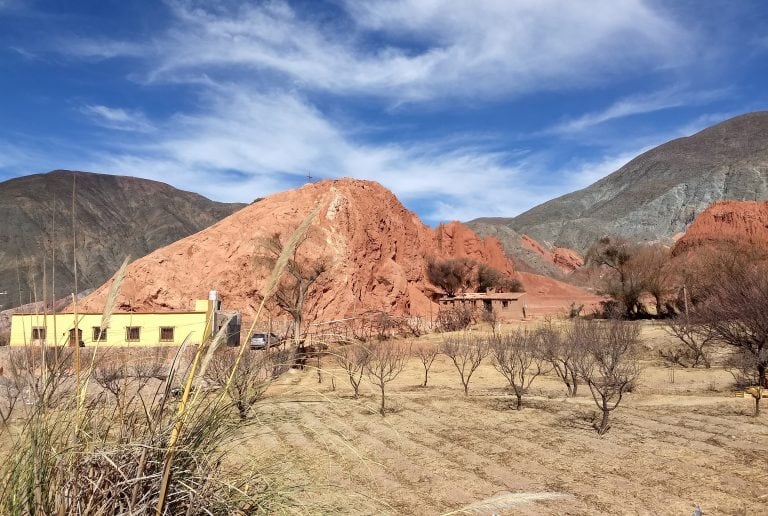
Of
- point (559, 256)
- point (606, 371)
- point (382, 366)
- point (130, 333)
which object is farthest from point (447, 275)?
point (130, 333)

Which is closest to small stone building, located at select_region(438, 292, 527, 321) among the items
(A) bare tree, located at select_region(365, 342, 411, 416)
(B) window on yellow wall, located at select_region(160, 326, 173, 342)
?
(A) bare tree, located at select_region(365, 342, 411, 416)

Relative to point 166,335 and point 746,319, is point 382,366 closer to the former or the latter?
point 746,319

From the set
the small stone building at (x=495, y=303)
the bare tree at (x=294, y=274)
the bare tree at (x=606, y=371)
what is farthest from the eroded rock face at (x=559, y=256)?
the bare tree at (x=606, y=371)

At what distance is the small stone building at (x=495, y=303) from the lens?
149ft

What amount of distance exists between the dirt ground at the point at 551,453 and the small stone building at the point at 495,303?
27764 millimetres

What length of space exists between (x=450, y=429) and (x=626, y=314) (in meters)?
30.6

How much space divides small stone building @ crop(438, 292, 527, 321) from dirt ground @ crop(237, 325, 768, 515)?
27764mm

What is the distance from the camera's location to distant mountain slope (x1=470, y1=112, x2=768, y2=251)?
92.2 meters

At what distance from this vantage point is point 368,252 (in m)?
46.8

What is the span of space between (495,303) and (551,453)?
37.3m

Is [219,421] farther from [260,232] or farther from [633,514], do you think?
[260,232]

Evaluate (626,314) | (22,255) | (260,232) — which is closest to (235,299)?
(260,232)

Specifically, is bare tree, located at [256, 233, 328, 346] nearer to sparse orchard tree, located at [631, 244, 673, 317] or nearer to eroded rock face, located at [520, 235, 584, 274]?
sparse orchard tree, located at [631, 244, 673, 317]

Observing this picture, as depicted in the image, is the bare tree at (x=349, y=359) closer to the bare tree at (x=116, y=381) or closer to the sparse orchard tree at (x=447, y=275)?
the bare tree at (x=116, y=381)
